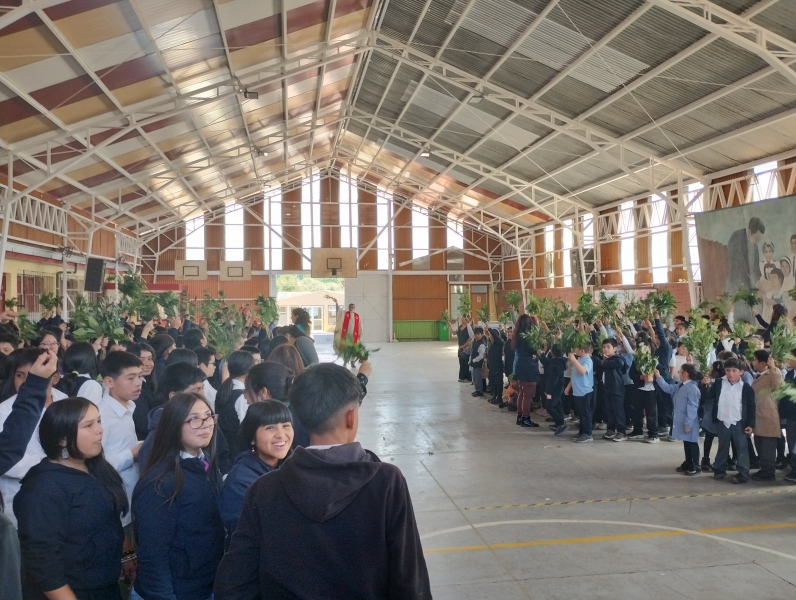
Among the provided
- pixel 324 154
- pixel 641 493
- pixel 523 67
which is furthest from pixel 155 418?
pixel 324 154

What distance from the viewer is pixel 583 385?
825 cm

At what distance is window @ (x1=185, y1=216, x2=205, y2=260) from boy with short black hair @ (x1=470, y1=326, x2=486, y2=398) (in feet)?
56.5

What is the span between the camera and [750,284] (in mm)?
12438

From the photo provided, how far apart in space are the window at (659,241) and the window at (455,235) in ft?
36.8

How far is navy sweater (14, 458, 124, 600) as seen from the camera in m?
2.10

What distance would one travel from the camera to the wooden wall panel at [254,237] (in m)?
27.2

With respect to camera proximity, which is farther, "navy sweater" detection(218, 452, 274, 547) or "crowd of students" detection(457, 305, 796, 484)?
"crowd of students" detection(457, 305, 796, 484)

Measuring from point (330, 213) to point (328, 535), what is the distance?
86.7 ft

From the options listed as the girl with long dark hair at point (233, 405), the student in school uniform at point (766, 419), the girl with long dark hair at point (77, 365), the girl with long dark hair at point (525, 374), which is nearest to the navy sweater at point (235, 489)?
the girl with long dark hair at point (233, 405)

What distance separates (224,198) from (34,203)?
10.3m

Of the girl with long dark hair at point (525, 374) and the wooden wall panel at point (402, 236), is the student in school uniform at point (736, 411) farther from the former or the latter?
the wooden wall panel at point (402, 236)

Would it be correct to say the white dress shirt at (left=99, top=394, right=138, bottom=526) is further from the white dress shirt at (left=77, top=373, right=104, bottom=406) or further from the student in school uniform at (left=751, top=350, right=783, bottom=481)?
the student in school uniform at (left=751, top=350, right=783, bottom=481)

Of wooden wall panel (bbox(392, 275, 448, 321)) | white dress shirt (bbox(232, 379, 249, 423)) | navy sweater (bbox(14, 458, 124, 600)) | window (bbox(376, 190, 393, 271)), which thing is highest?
window (bbox(376, 190, 393, 271))

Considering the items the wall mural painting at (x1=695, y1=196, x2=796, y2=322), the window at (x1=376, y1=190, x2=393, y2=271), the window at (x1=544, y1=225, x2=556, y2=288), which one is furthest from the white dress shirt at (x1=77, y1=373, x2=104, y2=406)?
the window at (x1=376, y1=190, x2=393, y2=271)
